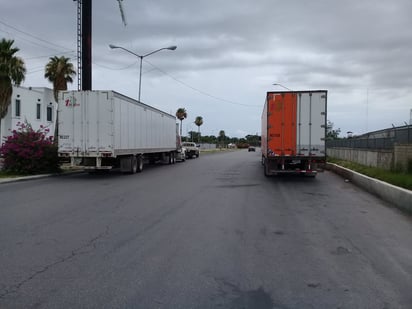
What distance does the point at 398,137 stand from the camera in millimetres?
15797

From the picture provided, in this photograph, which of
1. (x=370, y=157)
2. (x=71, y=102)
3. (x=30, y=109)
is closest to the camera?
(x=370, y=157)

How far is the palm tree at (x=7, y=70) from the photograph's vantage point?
3042 cm

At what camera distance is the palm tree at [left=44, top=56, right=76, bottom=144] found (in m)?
39.8

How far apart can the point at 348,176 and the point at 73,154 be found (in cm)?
1267

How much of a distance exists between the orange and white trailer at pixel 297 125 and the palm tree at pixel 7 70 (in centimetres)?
2157

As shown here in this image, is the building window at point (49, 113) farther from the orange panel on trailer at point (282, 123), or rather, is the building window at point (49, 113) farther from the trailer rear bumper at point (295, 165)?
the orange panel on trailer at point (282, 123)

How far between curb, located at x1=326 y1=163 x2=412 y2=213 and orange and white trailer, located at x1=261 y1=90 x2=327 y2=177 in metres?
1.90

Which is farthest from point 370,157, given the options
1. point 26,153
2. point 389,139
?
point 26,153

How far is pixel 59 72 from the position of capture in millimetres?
39750

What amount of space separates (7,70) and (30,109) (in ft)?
24.4

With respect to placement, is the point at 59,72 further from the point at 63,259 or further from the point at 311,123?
the point at 63,259

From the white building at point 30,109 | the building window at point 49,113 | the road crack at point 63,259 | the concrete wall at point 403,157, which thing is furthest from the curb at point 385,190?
the building window at point 49,113

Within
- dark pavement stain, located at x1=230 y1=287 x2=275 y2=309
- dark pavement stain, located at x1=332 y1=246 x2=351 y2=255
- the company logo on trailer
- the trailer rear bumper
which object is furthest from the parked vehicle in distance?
dark pavement stain, located at x1=230 y1=287 x2=275 y2=309

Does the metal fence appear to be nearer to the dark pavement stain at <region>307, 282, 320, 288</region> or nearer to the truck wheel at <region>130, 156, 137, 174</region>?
the dark pavement stain at <region>307, 282, 320, 288</region>
